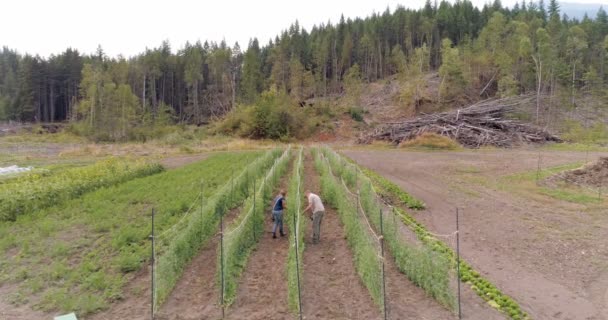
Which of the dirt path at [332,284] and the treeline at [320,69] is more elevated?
the treeline at [320,69]

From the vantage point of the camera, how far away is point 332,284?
7938 millimetres

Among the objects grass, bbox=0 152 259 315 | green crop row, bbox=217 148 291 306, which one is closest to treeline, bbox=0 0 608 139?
grass, bbox=0 152 259 315

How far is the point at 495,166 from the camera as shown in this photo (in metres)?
22.7

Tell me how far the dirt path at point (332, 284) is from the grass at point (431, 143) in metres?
23.4

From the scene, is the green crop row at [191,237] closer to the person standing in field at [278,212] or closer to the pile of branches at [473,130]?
the person standing in field at [278,212]

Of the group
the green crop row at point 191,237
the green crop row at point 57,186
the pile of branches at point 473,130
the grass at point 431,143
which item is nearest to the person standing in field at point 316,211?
the green crop row at point 191,237

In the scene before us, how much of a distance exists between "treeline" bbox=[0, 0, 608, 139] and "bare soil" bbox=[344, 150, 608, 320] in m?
36.0

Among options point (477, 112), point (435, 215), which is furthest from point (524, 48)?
point (435, 215)

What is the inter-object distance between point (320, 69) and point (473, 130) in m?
36.2

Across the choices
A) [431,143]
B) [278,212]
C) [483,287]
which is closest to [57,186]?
[278,212]

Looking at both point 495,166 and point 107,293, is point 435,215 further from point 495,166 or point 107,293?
point 495,166

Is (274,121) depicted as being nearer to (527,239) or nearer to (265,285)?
(527,239)

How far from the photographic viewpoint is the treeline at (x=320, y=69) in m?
53.2

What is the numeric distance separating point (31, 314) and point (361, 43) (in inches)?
2808
